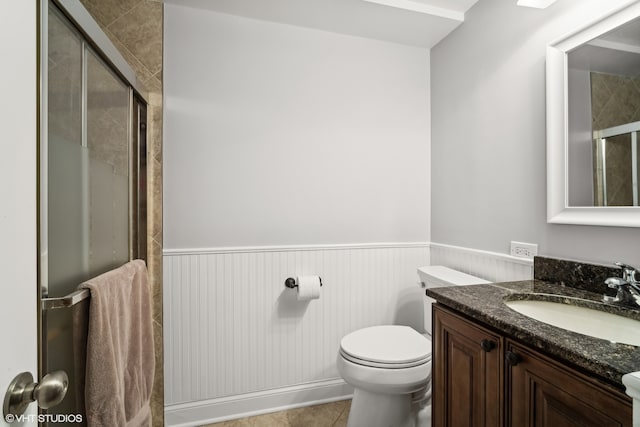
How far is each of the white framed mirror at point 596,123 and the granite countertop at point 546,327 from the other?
0.32 metres

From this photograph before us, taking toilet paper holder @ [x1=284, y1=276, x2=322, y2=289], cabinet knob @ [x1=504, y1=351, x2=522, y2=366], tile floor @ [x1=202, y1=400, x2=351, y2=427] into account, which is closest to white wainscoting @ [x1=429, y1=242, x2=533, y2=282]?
cabinet knob @ [x1=504, y1=351, x2=522, y2=366]

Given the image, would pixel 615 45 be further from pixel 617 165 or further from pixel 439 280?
pixel 439 280

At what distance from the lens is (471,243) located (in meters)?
1.84

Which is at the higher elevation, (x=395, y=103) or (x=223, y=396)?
(x=395, y=103)

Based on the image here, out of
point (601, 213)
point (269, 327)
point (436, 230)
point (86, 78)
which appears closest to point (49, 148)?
point (86, 78)

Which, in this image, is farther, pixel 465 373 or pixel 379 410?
pixel 379 410

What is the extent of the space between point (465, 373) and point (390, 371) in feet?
1.48

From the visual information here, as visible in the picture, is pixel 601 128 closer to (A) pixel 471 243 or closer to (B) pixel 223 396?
(A) pixel 471 243

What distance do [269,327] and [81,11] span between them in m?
1.66

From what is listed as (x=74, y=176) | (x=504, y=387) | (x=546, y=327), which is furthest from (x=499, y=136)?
(x=74, y=176)

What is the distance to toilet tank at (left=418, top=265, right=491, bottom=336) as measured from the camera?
164cm
